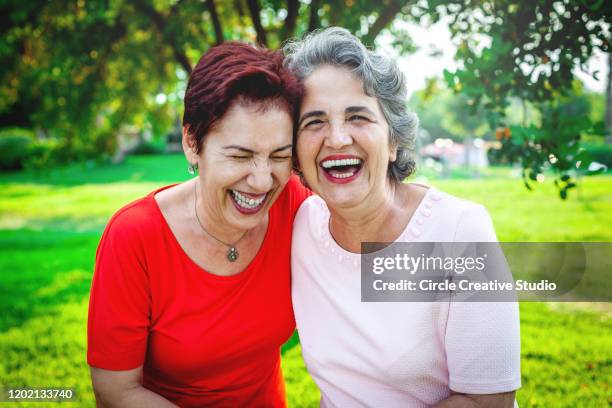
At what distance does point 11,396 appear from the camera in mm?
3564

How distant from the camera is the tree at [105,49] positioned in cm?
446

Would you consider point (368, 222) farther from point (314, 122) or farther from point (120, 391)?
point (120, 391)

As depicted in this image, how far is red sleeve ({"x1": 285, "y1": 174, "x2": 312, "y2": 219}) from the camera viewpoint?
9.09ft

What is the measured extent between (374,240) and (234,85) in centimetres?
101

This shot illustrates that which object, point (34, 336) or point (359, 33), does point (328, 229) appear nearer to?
point (359, 33)

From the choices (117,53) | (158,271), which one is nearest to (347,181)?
(158,271)

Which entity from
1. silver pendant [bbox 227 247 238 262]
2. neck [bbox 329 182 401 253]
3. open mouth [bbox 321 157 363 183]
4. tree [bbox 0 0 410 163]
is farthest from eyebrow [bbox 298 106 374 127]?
tree [bbox 0 0 410 163]

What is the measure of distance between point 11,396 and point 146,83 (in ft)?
12.3

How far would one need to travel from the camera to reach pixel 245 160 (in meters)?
2.21

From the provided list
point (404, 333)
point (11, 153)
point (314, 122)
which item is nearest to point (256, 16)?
point (314, 122)

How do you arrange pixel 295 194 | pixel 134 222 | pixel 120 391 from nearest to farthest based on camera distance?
pixel 120 391 → pixel 134 222 → pixel 295 194

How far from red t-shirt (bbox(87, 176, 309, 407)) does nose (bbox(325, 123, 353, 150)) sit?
685mm

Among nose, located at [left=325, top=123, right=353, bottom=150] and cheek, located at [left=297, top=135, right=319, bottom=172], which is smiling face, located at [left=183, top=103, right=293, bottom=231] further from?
nose, located at [left=325, top=123, right=353, bottom=150]

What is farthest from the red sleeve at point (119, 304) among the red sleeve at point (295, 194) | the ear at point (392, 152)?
the ear at point (392, 152)
